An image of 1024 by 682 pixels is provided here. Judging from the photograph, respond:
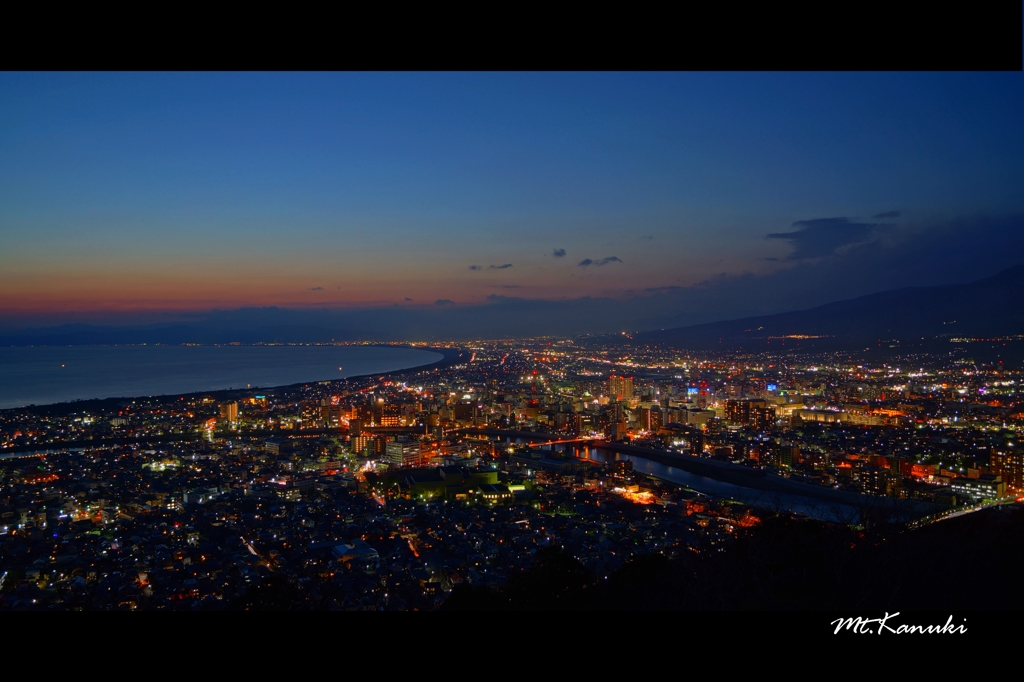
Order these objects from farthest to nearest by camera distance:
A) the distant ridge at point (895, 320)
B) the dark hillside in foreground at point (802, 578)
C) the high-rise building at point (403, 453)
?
the high-rise building at point (403, 453), the distant ridge at point (895, 320), the dark hillside in foreground at point (802, 578)

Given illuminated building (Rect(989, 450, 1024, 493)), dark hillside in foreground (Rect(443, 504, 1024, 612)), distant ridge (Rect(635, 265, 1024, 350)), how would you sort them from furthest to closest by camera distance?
distant ridge (Rect(635, 265, 1024, 350))
illuminated building (Rect(989, 450, 1024, 493))
dark hillside in foreground (Rect(443, 504, 1024, 612))

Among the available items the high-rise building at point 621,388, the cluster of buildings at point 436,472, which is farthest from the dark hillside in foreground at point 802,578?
the high-rise building at point 621,388

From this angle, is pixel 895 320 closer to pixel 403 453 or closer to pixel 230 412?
pixel 403 453

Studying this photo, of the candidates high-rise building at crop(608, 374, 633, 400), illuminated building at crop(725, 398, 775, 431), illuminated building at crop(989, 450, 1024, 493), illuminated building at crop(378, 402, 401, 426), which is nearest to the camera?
illuminated building at crop(989, 450, 1024, 493)

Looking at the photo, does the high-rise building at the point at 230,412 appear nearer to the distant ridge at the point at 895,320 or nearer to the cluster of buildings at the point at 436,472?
the cluster of buildings at the point at 436,472

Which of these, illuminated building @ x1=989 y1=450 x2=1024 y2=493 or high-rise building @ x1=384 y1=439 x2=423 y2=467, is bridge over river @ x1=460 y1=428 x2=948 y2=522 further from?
high-rise building @ x1=384 y1=439 x2=423 y2=467

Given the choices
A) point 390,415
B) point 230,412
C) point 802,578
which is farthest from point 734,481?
point 230,412

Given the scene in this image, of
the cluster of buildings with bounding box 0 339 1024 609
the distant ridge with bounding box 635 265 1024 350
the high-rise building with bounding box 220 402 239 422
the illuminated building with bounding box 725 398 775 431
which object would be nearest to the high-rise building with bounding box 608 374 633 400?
the cluster of buildings with bounding box 0 339 1024 609
